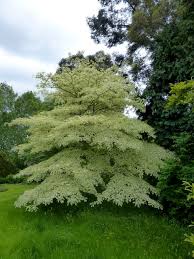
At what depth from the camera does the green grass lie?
9.81 m

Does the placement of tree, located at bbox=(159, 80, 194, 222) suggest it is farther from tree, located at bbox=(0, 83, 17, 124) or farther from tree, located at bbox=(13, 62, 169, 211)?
tree, located at bbox=(0, 83, 17, 124)

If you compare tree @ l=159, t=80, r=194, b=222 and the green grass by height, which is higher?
tree @ l=159, t=80, r=194, b=222

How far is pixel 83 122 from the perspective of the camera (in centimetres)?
Result: 1297

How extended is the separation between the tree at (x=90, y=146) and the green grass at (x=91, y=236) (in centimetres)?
52

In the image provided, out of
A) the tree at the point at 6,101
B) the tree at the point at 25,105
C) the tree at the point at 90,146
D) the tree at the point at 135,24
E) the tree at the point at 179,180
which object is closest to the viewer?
the tree at the point at 179,180

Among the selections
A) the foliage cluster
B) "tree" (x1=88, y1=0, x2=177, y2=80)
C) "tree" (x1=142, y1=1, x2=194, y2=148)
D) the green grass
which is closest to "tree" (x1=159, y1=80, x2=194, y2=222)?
the green grass

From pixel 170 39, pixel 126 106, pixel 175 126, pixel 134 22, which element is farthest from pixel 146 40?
pixel 126 106

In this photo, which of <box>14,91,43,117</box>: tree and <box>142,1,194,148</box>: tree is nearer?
<box>142,1,194,148</box>: tree

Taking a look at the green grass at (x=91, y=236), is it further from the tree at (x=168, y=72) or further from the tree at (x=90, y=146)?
the tree at (x=168, y=72)

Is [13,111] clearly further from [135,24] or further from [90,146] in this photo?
[90,146]

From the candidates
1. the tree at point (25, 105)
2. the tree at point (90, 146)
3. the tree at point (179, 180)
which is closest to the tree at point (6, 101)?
the tree at point (25, 105)

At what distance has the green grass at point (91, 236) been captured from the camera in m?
9.81

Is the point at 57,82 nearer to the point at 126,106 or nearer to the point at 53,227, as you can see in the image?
the point at 126,106

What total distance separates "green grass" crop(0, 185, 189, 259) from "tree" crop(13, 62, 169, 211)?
1.70ft
